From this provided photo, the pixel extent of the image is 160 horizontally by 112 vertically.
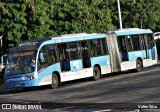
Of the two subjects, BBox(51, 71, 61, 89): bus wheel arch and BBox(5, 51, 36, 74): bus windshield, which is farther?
BBox(51, 71, 61, 89): bus wheel arch

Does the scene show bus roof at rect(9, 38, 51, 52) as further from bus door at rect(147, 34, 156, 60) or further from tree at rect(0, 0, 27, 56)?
tree at rect(0, 0, 27, 56)

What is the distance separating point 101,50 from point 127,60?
7.69ft

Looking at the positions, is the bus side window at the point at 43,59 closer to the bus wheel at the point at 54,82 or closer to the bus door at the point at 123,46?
the bus wheel at the point at 54,82

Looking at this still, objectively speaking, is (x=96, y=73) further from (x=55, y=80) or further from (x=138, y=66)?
(x=138, y=66)

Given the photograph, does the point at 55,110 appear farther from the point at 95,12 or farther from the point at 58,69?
the point at 95,12

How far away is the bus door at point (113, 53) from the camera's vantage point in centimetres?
2830

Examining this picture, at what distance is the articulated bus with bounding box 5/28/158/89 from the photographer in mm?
23484

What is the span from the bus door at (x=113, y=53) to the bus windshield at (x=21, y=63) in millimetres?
6402

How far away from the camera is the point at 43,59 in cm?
2381

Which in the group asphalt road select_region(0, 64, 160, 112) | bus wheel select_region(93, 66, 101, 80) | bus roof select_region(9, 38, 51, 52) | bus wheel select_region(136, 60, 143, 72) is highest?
bus roof select_region(9, 38, 51, 52)

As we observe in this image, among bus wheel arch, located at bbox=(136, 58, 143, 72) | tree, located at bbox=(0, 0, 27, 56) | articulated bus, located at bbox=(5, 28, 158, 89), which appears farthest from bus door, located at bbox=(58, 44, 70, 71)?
tree, located at bbox=(0, 0, 27, 56)

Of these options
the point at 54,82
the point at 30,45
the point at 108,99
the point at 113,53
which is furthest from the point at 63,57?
the point at 108,99

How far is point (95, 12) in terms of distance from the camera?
4284cm

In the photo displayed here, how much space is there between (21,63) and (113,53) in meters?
7.02
